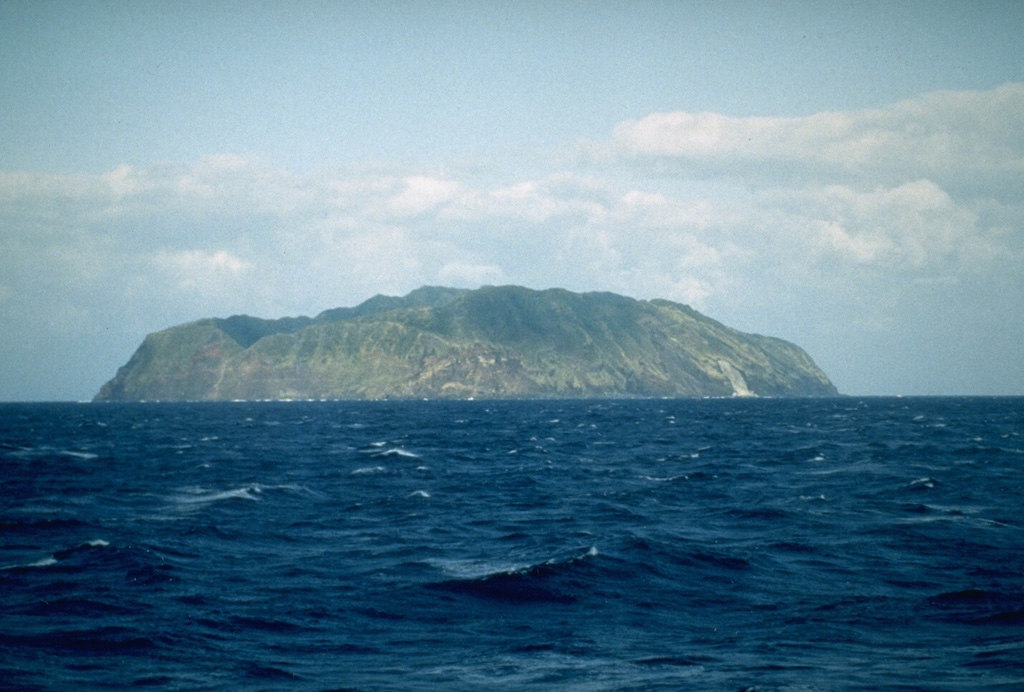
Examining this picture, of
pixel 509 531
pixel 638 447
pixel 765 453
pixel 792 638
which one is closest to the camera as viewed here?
pixel 792 638

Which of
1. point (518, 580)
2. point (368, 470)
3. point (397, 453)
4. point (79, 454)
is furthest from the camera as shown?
point (79, 454)

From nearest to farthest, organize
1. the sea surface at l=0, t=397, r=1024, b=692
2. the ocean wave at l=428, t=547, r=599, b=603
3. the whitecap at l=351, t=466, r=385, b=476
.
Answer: the sea surface at l=0, t=397, r=1024, b=692 < the ocean wave at l=428, t=547, r=599, b=603 < the whitecap at l=351, t=466, r=385, b=476

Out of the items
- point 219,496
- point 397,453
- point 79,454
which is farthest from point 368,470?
point 79,454

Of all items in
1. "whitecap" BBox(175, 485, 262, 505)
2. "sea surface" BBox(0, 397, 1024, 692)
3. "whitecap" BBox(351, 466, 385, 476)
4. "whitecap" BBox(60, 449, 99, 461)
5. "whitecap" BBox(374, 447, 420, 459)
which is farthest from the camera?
"whitecap" BBox(60, 449, 99, 461)

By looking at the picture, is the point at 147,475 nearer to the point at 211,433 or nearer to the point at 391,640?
the point at 391,640

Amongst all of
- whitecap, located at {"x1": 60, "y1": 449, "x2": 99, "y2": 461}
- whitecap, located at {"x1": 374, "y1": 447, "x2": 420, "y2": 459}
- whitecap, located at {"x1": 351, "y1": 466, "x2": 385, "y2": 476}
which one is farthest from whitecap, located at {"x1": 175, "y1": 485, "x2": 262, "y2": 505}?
whitecap, located at {"x1": 60, "y1": 449, "x2": 99, "y2": 461}

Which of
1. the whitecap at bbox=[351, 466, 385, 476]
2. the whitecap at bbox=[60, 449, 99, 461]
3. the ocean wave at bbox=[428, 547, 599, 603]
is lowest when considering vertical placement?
the ocean wave at bbox=[428, 547, 599, 603]

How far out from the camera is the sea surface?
20500 millimetres

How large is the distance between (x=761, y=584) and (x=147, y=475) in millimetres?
47401

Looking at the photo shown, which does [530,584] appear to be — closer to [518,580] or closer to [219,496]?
[518,580]

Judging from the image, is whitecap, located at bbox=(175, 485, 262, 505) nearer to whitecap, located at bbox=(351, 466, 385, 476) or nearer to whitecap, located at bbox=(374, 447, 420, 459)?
whitecap, located at bbox=(351, 466, 385, 476)

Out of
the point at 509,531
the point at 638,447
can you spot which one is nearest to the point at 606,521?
the point at 509,531

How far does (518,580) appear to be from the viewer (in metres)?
29.3

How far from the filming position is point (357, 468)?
68125 mm
